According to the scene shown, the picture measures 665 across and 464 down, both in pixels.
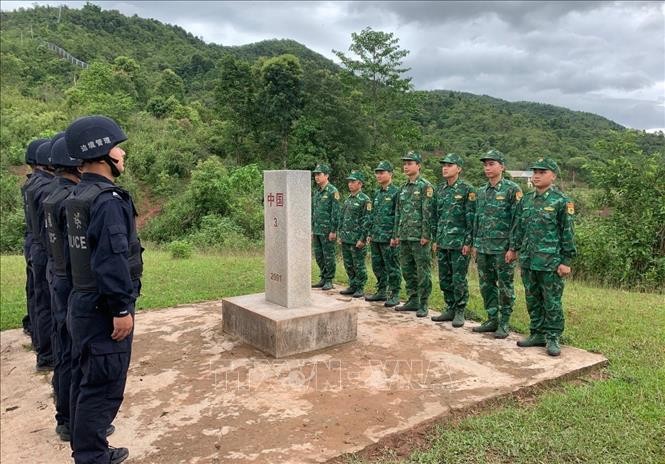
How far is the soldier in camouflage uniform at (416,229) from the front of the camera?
20.7ft

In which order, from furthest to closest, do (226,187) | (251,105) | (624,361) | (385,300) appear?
(251,105) → (226,187) → (385,300) → (624,361)

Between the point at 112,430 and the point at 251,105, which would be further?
the point at 251,105

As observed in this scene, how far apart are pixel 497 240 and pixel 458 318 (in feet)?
3.57

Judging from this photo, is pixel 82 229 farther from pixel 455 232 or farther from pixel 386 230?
pixel 386 230

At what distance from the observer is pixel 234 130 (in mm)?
27422

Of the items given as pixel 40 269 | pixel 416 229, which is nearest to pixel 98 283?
pixel 40 269

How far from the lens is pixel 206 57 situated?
156ft

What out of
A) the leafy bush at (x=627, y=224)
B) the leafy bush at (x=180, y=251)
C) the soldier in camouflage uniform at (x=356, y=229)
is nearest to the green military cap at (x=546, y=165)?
the soldier in camouflage uniform at (x=356, y=229)

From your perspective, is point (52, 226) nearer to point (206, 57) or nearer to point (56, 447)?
point (56, 447)

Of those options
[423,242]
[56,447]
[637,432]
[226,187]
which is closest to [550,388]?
[637,432]

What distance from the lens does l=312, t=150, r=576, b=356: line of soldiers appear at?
196 inches

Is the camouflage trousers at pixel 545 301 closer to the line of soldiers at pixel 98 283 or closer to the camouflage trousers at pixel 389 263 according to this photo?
the camouflage trousers at pixel 389 263

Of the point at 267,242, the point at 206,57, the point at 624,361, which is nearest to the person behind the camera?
the point at 624,361

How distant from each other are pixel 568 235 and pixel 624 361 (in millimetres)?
1269
